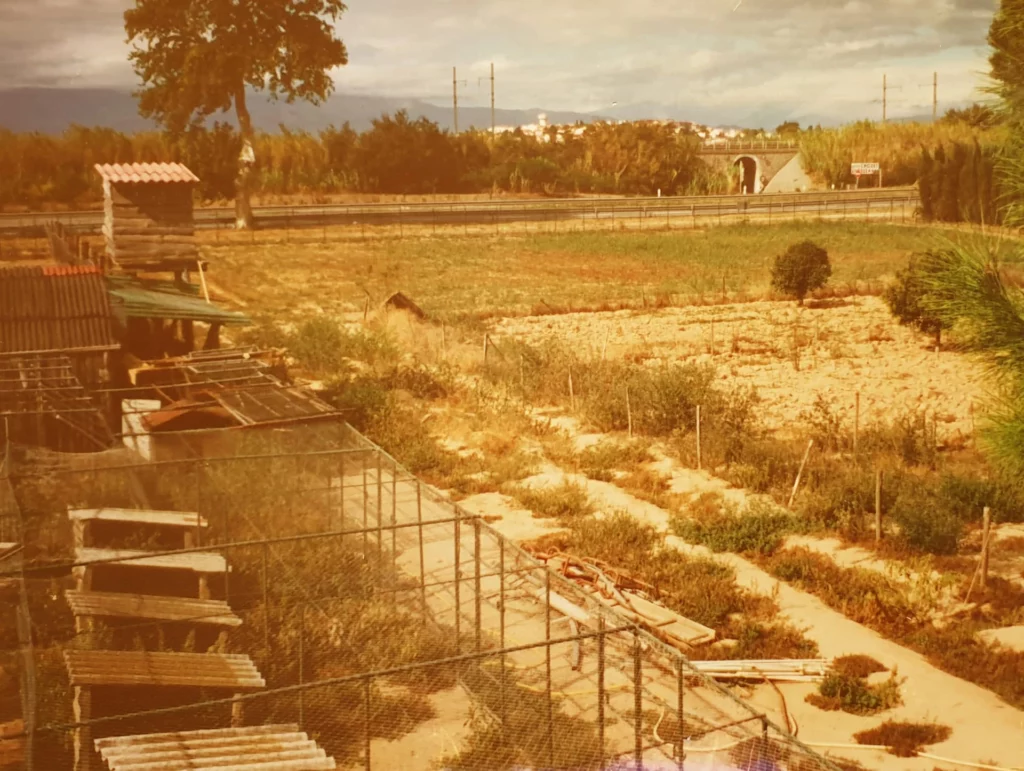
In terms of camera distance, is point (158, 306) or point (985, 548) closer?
point (985, 548)

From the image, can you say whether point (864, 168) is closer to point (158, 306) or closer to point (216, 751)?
point (158, 306)

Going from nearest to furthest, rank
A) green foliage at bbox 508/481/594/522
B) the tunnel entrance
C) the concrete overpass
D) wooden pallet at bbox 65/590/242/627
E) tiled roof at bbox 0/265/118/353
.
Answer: wooden pallet at bbox 65/590/242/627 < green foliage at bbox 508/481/594/522 < tiled roof at bbox 0/265/118/353 < the concrete overpass < the tunnel entrance

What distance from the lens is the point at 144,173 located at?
27141mm

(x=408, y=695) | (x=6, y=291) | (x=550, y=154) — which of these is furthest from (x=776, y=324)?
(x=550, y=154)

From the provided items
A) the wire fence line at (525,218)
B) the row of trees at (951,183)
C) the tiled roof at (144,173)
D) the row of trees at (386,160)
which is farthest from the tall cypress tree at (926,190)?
the tiled roof at (144,173)

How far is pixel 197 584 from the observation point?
1411 cm

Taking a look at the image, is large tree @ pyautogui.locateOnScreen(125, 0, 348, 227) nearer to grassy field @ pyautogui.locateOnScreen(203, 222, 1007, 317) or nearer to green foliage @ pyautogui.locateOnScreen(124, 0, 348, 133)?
green foliage @ pyautogui.locateOnScreen(124, 0, 348, 133)

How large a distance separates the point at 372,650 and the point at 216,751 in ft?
10.6

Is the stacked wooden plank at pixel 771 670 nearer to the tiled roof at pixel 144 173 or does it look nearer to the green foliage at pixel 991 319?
the green foliage at pixel 991 319

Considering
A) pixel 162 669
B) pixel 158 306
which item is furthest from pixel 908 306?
pixel 162 669

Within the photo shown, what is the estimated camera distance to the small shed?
88.6 ft

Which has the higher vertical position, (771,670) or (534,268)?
(534,268)

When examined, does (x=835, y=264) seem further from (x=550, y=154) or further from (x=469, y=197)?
(x=550, y=154)

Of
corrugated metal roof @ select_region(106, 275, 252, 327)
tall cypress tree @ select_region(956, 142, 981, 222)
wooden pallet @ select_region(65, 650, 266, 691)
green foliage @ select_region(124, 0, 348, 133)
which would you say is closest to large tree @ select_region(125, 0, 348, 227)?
green foliage @ select_region(124, 0, 348, 133)
